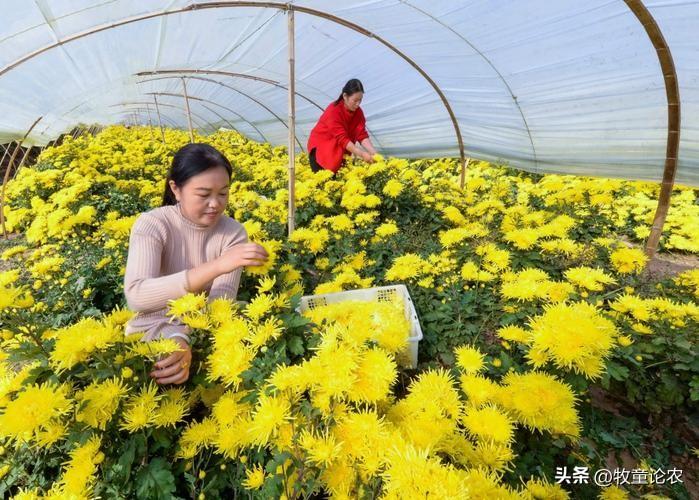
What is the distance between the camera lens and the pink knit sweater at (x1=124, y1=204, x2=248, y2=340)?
4.55 feet

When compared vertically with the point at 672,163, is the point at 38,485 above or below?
below

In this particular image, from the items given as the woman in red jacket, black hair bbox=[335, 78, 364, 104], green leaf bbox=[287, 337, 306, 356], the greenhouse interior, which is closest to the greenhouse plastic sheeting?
the greenhouse interior

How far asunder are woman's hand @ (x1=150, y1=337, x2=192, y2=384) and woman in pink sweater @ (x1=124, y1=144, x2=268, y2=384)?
15 centimetres

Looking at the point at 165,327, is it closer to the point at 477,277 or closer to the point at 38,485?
the point at 38,485

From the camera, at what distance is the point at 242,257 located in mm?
1272

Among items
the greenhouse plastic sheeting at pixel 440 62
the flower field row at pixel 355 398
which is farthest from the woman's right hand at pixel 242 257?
the greenhouse plastic sheeting at pixel 440 62

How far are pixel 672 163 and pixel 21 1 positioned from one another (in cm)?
470

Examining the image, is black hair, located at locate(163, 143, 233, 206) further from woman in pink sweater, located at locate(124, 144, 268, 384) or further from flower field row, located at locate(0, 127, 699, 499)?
flower field row, located at locate(0, 127, 699, 499)

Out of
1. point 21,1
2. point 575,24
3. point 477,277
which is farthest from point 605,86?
point 21,1

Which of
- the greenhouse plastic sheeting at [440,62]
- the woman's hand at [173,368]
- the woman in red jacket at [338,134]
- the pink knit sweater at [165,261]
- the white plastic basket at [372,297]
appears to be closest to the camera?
the woman's hand at [173,368]

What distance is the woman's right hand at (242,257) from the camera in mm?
1270

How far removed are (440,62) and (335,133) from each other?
1.36m

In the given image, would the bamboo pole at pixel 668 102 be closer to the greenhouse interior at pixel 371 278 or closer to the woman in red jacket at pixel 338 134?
the greenhouse interior at pixel 371 278

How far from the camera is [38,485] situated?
108cm
